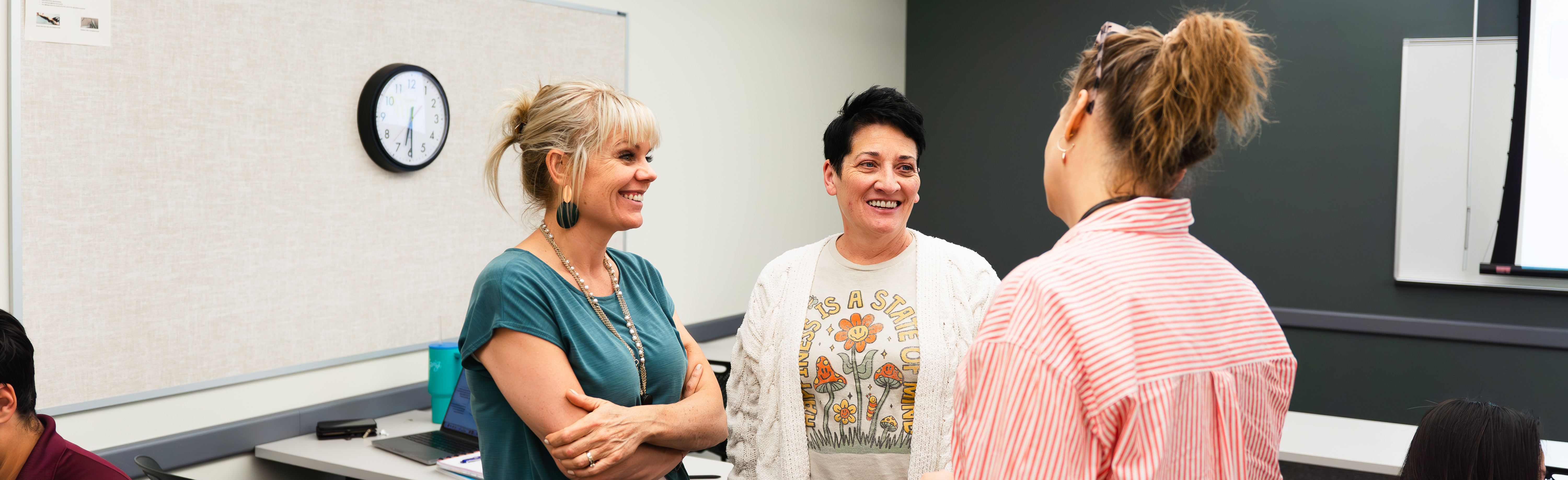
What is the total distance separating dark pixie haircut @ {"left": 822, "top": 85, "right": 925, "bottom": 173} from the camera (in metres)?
1.81

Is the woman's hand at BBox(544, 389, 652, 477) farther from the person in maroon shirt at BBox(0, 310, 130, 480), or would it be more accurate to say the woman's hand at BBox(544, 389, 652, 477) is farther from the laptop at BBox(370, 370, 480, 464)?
the laptop at BBox(370, 370, 480, 464)

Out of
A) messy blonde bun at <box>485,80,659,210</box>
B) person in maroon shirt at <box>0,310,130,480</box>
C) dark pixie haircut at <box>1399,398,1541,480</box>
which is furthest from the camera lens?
dark pixie haircut at <box>1399,398,1541,480</box>

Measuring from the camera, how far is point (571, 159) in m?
1.42

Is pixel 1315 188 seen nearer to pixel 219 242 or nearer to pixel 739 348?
pixel 739 348

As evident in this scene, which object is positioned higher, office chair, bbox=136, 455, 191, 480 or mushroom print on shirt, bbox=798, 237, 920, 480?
mushroom print on shirt, bbox=798, 237, 920, 480

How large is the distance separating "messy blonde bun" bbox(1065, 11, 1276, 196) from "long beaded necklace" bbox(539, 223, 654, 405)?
0.85 metres

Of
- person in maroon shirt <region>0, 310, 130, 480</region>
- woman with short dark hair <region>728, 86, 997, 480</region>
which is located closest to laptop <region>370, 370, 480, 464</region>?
person in maroon shirt <region>0, 310, 130, 480</region>

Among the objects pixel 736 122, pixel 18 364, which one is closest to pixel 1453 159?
pixel 736 122

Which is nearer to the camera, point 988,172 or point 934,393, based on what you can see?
point 934,393

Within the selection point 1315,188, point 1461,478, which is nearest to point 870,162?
point 1461,478

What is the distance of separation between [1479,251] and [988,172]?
7.05 ft

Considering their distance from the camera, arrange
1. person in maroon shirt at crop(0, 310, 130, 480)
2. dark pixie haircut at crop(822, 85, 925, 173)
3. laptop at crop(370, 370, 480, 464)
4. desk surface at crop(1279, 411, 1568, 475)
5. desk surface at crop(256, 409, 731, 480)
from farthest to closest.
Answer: desk surface at crop(1279, 411, 1568, 475) → laptop at crop(370, 370, 480, 464) → desk surface at crop(256, 409, 731, 480) → dark pixie haircut at crop(822, 85, 925, 173) → person in maroon shirt at crop(0, 310, 130, 480)

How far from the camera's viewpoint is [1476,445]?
1647 millimetres

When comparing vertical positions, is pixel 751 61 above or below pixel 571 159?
above
